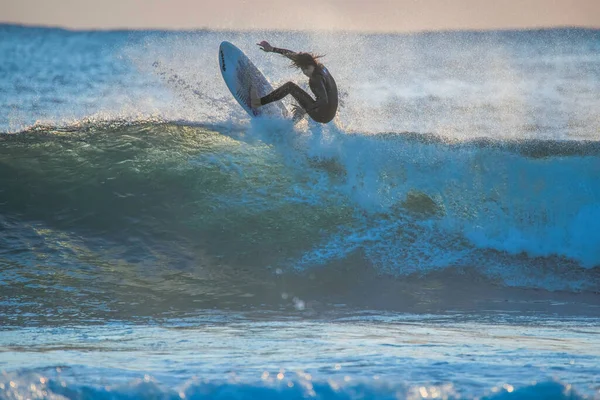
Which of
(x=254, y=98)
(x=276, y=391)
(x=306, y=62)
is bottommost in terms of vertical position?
(x=276, y=391)

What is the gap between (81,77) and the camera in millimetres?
23297

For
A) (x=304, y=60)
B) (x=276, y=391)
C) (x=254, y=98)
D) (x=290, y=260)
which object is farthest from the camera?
(x=254, y=98)

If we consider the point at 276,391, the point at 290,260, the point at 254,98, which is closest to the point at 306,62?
the point at 254,98

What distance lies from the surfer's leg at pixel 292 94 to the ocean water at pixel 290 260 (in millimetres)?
725

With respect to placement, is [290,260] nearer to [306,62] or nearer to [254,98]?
[306,62]

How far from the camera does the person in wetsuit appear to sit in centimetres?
880

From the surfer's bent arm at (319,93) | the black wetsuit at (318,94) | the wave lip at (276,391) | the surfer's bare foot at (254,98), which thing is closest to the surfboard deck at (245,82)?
the surfer's bare foot at (254,98)

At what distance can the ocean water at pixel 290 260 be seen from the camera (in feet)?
13.6

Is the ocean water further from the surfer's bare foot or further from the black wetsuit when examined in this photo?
the black wetsuit

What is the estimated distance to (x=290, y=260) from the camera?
8.11m

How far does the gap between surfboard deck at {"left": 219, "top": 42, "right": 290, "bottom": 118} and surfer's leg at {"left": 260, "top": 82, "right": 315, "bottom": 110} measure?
26.9 inches

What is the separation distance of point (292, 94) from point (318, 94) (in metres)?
0.31

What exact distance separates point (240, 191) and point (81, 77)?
51.2 feet

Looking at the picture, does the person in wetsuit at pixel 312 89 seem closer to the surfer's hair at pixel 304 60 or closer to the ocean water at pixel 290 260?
the surfer's hair at pixel 304 60
